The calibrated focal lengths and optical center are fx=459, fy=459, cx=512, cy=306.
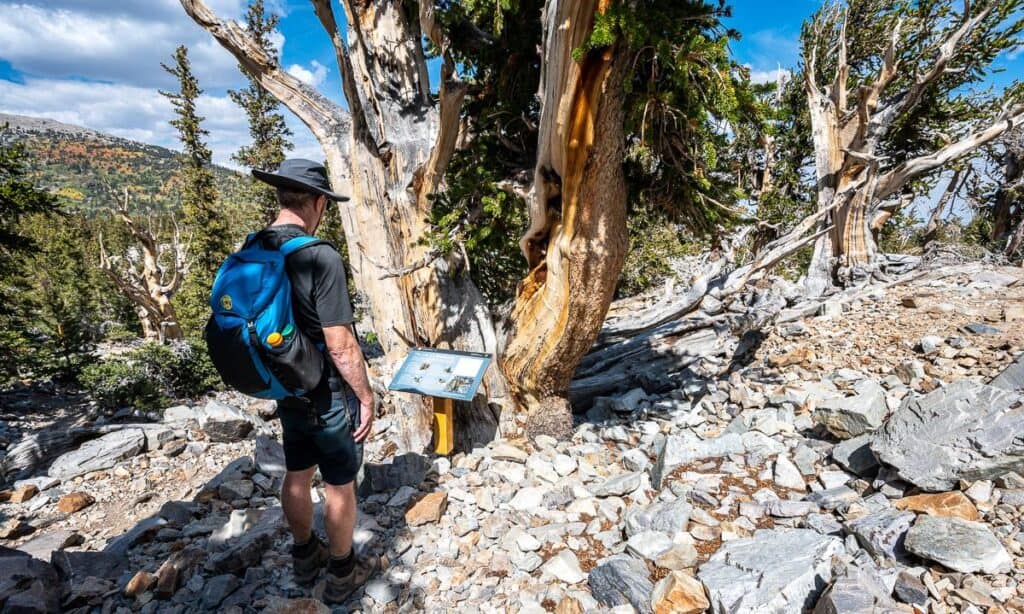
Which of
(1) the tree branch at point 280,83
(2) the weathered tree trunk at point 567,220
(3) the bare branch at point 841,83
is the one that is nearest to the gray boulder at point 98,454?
(1) the tree branch at point 280,83

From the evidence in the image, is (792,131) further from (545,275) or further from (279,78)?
(279,78)

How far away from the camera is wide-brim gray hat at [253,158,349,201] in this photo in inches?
87.8

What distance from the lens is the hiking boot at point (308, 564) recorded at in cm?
250

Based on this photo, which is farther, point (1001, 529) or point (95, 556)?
point (95, 556)

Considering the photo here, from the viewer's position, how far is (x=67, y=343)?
11.6 metres

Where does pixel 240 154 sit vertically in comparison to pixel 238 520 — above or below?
above

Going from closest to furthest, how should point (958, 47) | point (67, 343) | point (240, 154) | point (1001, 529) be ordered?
point (1001, 529) → point (958, 47) → point (67, 343) → point (240, 154)

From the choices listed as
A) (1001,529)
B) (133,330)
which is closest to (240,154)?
(133,330)

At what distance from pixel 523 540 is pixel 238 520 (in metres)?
1.86

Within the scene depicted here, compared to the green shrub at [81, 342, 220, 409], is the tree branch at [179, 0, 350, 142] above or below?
above

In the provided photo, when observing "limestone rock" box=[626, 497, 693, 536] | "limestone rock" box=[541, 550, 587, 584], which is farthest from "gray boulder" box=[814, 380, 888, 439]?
"limestone rock" box=[541, 550, 587, 584]

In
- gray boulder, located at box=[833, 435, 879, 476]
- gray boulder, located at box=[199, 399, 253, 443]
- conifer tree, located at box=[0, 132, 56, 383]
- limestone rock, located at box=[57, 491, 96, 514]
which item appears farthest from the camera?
conifer tree, located at box=[0, 132, 56, 383]

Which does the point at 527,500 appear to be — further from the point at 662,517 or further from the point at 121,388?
the point at 121,388

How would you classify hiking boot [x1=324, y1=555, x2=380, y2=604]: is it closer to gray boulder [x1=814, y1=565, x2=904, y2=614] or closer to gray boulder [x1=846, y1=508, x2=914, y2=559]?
gray boulder [x1=814, y1=565, x2=904, y2=614]
